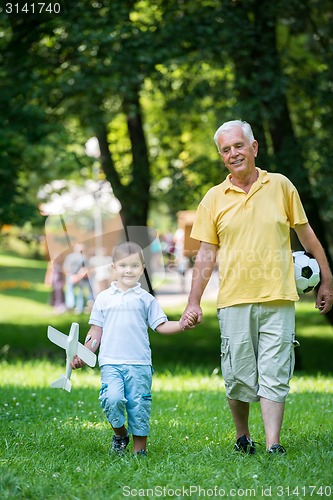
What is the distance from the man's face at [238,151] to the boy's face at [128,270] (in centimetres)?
83

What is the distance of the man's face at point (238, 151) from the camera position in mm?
5074

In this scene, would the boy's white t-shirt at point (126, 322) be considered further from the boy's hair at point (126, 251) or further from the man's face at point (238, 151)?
the man's face at point (238, 151)

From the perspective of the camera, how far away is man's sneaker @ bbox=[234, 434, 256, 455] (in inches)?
197

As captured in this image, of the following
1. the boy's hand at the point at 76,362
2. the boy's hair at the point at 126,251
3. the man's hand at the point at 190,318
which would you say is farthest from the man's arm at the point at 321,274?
the boy's hand at the point at 76,362

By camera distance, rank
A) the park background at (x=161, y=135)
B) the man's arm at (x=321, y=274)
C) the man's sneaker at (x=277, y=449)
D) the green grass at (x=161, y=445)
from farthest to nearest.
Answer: the park background at (x=161, y=135), the man's arm at (x=321, y=274), the man's sneaker at (x=277, y=449), the green grass at (x=161, y=445)

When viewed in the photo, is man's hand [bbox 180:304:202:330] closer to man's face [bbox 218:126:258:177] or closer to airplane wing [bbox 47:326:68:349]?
airplane wing [bbox 47:326:68:349]

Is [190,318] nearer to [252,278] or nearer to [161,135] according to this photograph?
[252,278]

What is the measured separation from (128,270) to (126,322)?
326 millimetres

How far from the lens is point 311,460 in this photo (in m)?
4.65

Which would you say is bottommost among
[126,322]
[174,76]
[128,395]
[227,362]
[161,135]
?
[128,395]

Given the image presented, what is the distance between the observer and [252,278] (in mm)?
5000

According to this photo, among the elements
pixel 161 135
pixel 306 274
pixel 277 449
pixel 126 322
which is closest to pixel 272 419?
pixel 277 449

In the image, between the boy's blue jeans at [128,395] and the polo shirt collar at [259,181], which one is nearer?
the boy's blue jeans at [128,395]

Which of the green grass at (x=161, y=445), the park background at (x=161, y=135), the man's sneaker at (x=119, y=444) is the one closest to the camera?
the green grass at (x=161, y=445)
